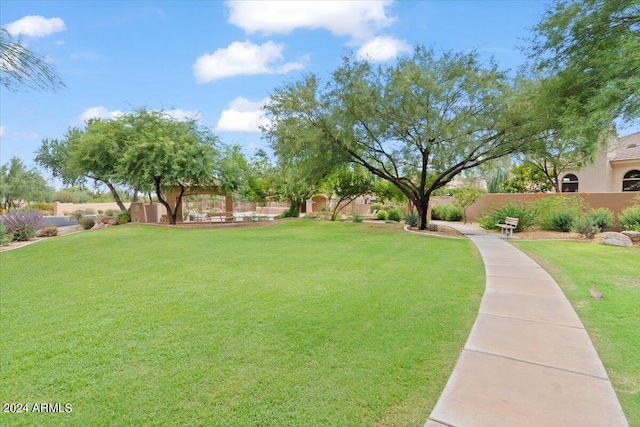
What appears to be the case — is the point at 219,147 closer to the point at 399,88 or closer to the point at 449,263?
the point at 399,88

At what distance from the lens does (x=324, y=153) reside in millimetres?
14609

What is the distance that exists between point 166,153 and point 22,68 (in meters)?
14.1

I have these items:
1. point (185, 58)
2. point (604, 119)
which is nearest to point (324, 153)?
point (185, 58)

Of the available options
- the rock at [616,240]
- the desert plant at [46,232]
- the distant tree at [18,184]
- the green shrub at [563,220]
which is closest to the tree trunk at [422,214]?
the green shrub at [563,220]

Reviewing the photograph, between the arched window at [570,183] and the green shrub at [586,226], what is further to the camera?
the arched window at [570,183]

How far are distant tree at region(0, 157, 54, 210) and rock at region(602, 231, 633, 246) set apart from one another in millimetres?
44316

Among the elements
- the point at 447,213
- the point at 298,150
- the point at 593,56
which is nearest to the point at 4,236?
the point at 298,150

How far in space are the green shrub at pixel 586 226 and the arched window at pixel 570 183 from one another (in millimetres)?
14949

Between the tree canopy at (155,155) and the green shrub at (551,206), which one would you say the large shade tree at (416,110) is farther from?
the tree canopy at (155,155)

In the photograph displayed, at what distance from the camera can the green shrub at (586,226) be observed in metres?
12.1

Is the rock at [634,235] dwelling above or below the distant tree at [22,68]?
below

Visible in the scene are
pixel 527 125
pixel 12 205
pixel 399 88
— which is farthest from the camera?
pixel 12 205

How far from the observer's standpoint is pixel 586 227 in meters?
12.2

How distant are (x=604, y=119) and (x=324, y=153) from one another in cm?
987
